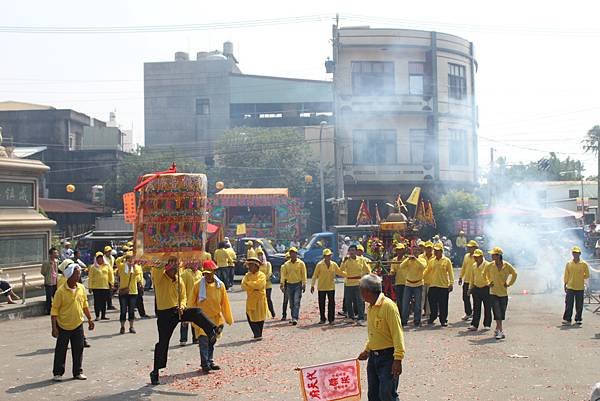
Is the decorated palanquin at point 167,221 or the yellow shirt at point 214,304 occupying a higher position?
the decorated palanquin at point 167,221

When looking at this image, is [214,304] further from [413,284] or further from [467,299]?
[467,299]

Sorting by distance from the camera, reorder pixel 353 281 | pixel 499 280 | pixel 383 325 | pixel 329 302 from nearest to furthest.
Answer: pixel 383 325, pixel 499 280, pixel 353 281, pixel 329 302

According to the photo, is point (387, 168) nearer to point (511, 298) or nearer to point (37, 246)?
point (511, 298)

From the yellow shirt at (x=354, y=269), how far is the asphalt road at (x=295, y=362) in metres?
1.08

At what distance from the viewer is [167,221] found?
1002cm

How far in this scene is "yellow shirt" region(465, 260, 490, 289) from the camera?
14.4m

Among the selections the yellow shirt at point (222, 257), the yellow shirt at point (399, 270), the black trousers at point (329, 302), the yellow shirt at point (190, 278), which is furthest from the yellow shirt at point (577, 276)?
the yellow shirt at point (222, 257)

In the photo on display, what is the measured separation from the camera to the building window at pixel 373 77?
42344mm

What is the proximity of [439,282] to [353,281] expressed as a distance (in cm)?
200

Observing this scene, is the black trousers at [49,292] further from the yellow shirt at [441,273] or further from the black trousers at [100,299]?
the yellow shirt at [441,273]

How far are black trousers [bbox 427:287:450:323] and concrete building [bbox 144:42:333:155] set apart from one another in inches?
1609

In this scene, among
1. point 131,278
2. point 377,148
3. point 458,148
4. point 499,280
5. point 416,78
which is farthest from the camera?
point 458,148

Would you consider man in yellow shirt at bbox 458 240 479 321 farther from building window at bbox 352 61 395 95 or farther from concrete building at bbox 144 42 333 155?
concrete building at bbox 144 42 333 155

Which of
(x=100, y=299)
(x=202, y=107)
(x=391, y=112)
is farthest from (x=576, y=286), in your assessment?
(x=202, y=107)
